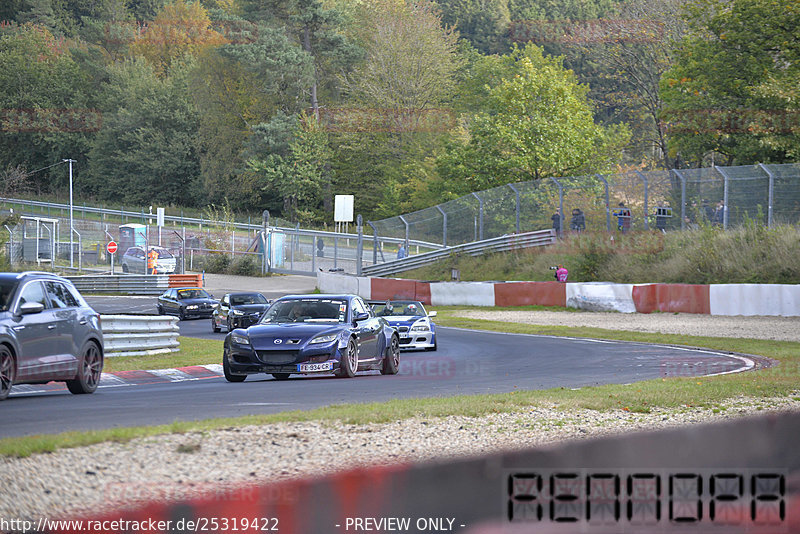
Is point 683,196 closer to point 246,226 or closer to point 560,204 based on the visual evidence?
point 560,204

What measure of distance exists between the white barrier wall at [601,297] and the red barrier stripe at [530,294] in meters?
0.44

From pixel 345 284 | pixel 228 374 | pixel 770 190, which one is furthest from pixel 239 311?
pixel 770 190

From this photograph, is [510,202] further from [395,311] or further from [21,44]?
[21,44]

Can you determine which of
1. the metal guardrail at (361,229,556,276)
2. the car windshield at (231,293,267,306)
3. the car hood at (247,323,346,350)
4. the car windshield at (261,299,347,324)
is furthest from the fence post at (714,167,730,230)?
the car hood at (247,323,346,350)

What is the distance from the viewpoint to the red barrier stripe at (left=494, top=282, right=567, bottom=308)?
119ft

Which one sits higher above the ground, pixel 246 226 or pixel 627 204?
pixel 246 226

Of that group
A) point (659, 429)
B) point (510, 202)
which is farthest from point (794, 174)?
point (659, 429)

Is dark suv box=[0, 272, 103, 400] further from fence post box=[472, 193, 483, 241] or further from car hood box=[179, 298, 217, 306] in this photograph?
fence post box=[472, 193, 483, 241]

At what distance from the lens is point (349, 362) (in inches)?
610

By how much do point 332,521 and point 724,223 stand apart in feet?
102

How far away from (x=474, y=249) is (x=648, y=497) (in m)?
38.0

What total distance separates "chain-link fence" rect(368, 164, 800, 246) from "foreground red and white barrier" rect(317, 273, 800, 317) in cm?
433

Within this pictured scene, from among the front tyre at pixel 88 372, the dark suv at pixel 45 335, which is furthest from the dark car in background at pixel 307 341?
the dark suv at pixel 45 335

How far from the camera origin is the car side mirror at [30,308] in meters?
12.0
